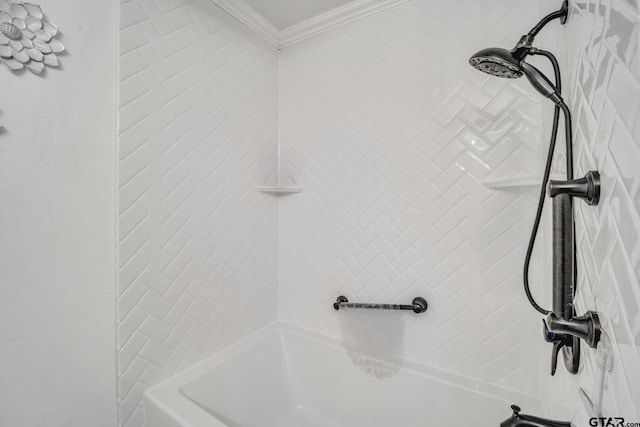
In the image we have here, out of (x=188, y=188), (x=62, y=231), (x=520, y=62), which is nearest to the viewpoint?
(x=520, y=62)

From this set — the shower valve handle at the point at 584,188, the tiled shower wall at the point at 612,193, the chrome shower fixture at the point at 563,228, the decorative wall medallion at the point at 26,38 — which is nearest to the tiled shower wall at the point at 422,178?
the chrome shower fixture at the point at 563,228

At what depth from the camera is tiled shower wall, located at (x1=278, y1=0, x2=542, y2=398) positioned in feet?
3.98

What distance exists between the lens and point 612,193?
1.54ft

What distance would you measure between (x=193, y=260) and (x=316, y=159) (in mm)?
875

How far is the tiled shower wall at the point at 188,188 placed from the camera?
3.73 feet

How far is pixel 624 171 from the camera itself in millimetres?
421

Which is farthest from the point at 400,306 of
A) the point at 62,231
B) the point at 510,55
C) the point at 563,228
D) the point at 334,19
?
the point at 334,19

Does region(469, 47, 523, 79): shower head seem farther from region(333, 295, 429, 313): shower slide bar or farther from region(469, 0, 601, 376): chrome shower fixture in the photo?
region(333, 295, 429, 313): shower slide bar

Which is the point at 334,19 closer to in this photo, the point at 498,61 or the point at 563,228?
the point at 498,61

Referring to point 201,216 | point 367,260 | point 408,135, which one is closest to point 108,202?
point 201,216

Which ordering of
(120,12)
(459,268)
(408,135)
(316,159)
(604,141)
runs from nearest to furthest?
(604,141), (120,12), (459,268), (408,135), (316,159)

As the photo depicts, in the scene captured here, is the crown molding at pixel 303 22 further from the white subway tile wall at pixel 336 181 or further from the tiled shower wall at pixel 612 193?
the tiled shower wall at pixel 612 193

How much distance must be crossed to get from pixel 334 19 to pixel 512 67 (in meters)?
1.11

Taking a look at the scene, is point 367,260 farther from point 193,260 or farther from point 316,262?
point 193,260
